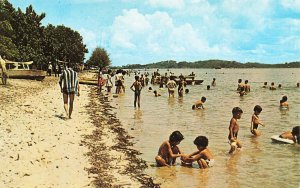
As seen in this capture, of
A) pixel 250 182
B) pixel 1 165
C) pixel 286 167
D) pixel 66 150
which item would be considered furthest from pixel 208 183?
pixel 1 165

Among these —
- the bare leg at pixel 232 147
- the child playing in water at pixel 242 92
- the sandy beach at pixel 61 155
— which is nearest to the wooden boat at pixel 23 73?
the child playing in water at pixel 242 92

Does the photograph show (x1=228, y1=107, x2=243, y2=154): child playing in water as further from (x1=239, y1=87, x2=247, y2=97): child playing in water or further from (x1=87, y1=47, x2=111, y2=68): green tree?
(x1=87, y1=47, x2=111, y2=68): green tree

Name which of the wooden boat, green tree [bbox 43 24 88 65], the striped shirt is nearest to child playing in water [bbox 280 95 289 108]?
the striped shirt

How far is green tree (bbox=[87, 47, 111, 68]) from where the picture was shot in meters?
139

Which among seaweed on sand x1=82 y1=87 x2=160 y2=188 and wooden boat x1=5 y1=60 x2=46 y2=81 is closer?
seaweed on sand x1=82 y1=87 x2=160 y2=188

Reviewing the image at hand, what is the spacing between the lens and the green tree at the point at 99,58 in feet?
457

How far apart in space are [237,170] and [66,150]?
14.2ft

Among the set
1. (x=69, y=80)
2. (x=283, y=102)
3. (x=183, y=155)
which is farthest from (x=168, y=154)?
(x=283, y=102)

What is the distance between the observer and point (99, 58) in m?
140

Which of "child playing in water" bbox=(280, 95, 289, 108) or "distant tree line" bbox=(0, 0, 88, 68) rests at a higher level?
"distant tree line" bbox=(0, 0, 88, 68)

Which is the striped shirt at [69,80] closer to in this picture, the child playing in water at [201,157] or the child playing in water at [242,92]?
the child playing in water at [201,157]

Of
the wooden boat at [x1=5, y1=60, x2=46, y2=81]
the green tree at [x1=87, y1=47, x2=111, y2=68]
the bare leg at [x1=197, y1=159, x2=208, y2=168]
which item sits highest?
the green tree at [x1=87, y1=47, x2=111, y2=68]

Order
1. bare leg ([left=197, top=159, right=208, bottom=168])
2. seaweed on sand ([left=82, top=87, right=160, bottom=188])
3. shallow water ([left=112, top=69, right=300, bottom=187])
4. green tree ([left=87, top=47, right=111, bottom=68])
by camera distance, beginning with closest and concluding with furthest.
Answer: seaweed on sand ([left=82, top=87, right=160, bottom=188]), shallow water ([left=112, top=69, right=300, bottom=187]), bare leg ([left=197, top=159, right=208, bottom=168]), green tree ([left=87, top=47, right=111, bottom=68])

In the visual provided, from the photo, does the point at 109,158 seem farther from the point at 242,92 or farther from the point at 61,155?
the point at 242,92
